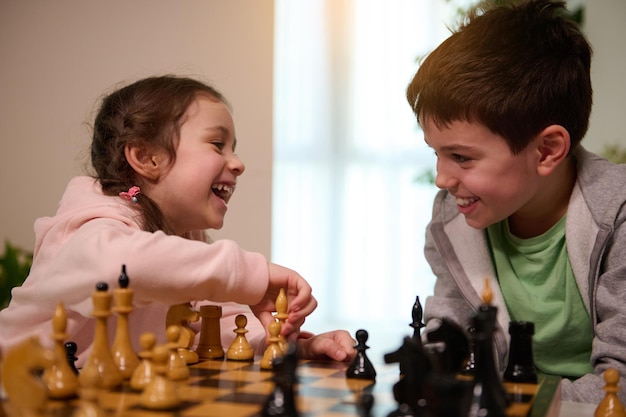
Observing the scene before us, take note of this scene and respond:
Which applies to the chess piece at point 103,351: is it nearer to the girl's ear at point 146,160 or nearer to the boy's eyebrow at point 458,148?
the girl's ear at point 146,160

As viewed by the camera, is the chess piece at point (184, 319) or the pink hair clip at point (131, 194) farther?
the pink hair clip at point (131, 194)

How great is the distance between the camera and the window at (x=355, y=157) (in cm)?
504

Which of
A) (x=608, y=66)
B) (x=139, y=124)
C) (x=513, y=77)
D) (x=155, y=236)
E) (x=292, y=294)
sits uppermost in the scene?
(x=608, y=66)

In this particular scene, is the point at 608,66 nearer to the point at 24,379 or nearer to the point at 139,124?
the point at 139,124

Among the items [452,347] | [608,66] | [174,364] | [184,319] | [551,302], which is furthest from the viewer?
[608,66]

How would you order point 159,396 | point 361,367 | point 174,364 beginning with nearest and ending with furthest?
1. point 159,396
2. point 174,364
3. point 361,367

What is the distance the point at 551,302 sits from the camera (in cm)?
186

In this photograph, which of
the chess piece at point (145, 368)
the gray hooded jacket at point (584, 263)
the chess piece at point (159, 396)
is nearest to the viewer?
the chess piece at point (159, 396)

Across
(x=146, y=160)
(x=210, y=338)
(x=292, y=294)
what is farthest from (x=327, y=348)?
(x=146, y=160)

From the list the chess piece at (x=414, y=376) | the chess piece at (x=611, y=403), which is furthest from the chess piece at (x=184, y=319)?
the chess piece at (x=611, y=403)

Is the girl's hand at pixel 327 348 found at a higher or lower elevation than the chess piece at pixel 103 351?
lower

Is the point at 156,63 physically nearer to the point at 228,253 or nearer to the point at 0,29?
the point at 0,29

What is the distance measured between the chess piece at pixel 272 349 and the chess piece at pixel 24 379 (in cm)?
52

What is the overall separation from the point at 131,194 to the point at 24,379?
99cm
